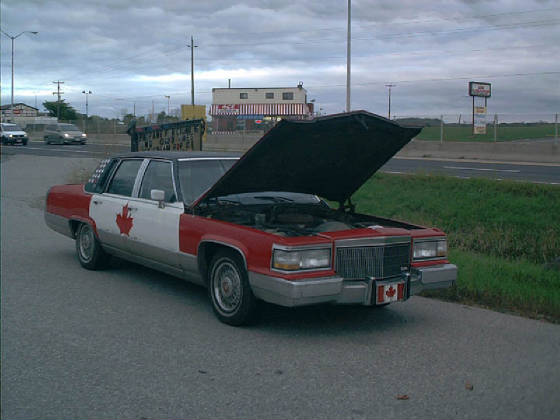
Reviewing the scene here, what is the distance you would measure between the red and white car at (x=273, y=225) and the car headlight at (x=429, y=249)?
0.03 feet

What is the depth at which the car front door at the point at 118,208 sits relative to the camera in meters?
7.46

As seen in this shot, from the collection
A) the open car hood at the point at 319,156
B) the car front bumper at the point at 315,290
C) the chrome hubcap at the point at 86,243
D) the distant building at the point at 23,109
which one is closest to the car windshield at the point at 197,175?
the open car hood at the point at 319,156

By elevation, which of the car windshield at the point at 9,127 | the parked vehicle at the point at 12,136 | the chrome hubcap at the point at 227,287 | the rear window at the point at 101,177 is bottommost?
the chrome hubcap at the point at 227,287

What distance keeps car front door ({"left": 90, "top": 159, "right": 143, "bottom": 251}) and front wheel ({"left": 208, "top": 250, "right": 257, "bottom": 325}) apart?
1.63 meters

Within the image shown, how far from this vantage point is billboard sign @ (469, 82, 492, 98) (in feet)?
157

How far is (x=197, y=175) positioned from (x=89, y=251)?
2133mm

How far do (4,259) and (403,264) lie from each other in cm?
571

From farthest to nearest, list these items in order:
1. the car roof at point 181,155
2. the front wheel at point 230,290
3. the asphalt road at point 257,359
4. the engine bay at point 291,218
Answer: the car roof at point 181,155, the engine bay at point 291,218, the front wheel at point 230,290, the asphalt road at point 257,359

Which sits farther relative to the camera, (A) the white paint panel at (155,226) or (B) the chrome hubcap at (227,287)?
(A) the white paint panel at (155,226)

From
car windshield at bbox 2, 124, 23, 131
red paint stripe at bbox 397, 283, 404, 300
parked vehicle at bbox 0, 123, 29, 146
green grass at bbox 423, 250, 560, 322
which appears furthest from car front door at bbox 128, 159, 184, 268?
car windshield at bbox 2, 124, 23, 131

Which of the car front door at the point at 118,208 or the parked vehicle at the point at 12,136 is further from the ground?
the parked vehicle at the point at 12,136

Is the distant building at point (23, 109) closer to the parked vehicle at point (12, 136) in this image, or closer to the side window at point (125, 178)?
the parked vehicle at point (12, 136)

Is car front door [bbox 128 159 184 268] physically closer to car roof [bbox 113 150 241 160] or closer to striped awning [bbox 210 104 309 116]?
car roof [bbox 113 150 241 160]

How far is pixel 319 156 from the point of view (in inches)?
260
